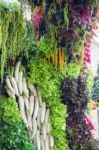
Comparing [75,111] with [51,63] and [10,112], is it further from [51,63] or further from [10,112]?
[10,112]

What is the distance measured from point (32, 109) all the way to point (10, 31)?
2.74 feet

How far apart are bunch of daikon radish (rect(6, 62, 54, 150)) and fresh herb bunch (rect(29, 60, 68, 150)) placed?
0.19ft

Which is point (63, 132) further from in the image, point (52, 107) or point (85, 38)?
point (85, 38)

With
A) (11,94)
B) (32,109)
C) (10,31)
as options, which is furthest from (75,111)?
(10,31)

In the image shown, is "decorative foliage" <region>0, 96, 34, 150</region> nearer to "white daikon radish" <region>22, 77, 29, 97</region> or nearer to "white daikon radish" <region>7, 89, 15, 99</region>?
"white daikon radish" <region>7, 89, 15, 99</region>

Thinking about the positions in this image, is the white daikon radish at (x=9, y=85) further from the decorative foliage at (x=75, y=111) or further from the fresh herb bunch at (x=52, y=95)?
the decorative foliage at (x=75, y=111)

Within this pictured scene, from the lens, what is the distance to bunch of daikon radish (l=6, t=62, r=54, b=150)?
158 inches

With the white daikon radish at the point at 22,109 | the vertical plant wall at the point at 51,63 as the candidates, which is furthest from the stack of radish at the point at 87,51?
the white daikon radish at the point at 22,109

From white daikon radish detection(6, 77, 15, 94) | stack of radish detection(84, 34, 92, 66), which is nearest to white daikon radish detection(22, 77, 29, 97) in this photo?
white daikon radish detection(6, 77, 15, 94)

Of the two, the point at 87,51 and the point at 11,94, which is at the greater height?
the point at 87,51

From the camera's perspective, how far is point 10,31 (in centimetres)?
398

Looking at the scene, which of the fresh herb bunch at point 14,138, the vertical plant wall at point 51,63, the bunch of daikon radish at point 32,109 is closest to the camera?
the fresh herb bunch at point 14,138

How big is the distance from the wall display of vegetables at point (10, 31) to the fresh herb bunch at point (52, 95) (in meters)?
0.29

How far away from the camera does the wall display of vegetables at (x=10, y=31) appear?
12.8 feet
